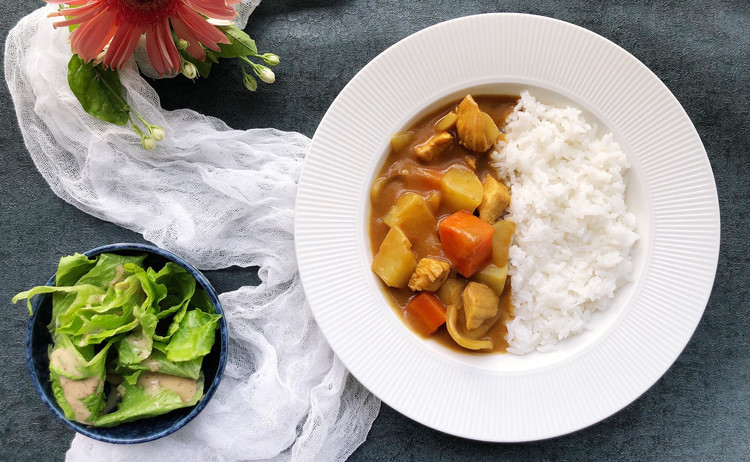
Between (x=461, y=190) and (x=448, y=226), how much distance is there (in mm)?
202

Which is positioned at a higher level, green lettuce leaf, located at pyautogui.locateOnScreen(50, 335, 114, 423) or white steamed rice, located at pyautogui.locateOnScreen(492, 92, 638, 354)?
white steamed rice, located at pyautogui.locateOnScreen(492, 92, 638, 354)

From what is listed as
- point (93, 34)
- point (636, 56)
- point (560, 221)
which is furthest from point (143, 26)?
point (636, 56)

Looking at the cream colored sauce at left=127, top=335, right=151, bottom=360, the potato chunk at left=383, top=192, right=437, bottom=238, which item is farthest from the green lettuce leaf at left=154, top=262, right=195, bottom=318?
the potato chunk at left=383, top=192, right=437, bottom=238

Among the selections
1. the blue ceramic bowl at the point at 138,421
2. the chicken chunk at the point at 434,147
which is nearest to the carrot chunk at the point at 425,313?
the chicken chunk at the point at 434,147

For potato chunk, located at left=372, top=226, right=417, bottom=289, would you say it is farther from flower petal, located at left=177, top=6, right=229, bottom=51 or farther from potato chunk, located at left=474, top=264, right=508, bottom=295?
flower petal, located at left=177, top=6, right=229, bottom=51

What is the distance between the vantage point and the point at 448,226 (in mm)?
2750

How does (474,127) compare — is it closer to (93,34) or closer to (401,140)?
(401,140)

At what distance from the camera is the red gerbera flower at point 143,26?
8.28 feet

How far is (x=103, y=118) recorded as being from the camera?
2.97 m

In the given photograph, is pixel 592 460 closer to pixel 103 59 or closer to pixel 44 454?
pixel 44 454

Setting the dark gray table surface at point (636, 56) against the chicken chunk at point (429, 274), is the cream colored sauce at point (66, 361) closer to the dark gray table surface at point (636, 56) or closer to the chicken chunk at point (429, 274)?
the dark gray table surface at point (636, 56)

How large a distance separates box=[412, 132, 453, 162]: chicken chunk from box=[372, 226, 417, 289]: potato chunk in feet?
1.28

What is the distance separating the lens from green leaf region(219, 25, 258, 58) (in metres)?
2.89

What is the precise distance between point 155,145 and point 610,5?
2.56 metres
